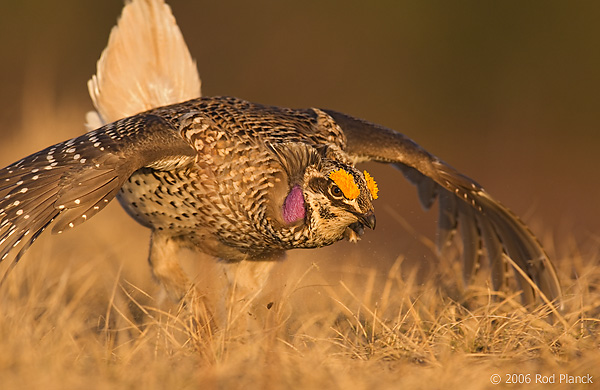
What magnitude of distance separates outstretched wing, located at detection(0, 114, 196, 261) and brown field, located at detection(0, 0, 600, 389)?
42cm

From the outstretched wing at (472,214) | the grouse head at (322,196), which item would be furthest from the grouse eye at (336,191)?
the outstretched wing at (472,214)

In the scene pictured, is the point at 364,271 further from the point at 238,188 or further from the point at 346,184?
the point at 346,184

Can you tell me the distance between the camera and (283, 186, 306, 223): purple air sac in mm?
4270

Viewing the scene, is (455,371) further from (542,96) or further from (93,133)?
(542,96)

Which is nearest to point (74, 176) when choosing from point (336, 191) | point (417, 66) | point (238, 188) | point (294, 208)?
point (238, 188)

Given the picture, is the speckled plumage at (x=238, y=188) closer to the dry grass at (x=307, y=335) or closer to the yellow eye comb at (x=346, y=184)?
the yellow eye comb at (x=346, y=184)

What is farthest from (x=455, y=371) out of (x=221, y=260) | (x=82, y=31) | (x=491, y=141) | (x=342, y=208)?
(x=82, y=31)

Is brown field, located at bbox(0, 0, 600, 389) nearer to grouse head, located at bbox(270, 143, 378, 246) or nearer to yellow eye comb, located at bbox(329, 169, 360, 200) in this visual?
grouse head, located at bbox(270, 143, 378, 246)

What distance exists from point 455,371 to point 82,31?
1603 cm

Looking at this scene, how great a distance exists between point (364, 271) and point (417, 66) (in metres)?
14.8

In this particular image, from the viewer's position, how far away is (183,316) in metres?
4.39

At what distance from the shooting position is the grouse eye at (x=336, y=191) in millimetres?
4062

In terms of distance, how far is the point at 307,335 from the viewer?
4039mm

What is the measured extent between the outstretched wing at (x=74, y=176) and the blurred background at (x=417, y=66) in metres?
6.98
